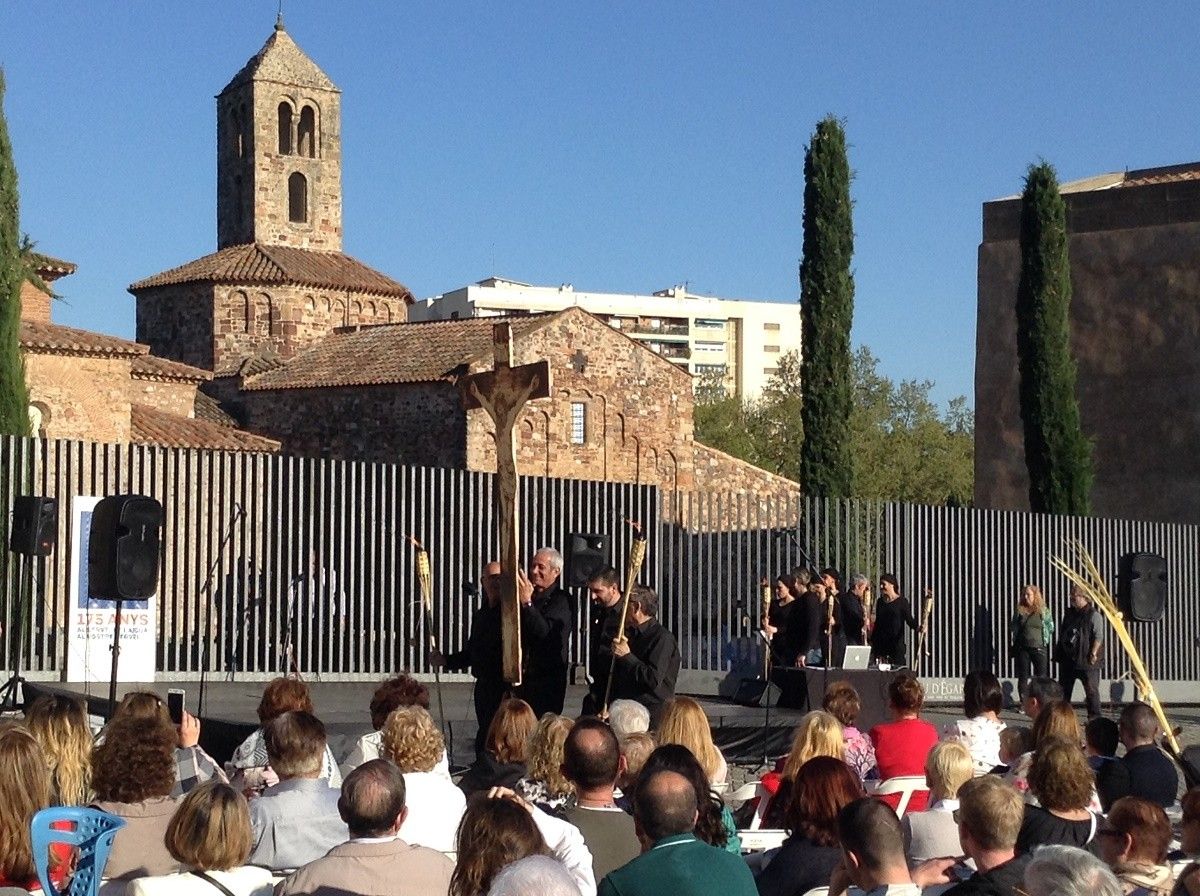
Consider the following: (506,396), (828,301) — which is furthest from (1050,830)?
(828,301)

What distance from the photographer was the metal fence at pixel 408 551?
1905 centimetres

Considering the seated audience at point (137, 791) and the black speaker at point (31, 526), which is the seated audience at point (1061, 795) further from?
the black speaker at point (31, 526)

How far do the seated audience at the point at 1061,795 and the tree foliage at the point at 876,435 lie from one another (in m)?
51.6

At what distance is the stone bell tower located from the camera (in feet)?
199

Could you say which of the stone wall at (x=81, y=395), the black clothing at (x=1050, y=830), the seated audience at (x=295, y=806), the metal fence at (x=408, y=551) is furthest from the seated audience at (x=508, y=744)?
the stone wall at (x=81, y=395)

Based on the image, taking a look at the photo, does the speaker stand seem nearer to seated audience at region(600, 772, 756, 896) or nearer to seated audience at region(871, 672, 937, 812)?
seated audience at region(871, 672, 937, 812)

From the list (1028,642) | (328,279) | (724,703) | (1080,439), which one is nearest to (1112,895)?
(724,703)

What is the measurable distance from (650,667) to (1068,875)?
21.7 ft

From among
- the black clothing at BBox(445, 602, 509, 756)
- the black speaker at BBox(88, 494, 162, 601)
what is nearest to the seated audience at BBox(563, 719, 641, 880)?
the black clothing at BBox(445, 602, 509, 756)

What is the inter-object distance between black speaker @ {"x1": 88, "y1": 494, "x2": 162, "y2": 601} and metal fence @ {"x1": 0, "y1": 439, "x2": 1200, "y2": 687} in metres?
3.05

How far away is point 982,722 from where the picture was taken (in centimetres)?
957

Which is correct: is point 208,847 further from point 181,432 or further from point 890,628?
point 181,432

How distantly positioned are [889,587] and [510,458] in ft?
25.4

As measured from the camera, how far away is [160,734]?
6.42 metres
